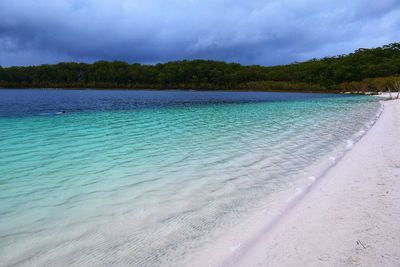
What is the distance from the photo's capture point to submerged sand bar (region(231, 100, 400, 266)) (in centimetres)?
383

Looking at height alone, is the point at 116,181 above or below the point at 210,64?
below

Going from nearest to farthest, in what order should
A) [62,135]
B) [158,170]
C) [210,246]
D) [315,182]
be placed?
[210,246] < [315,182] < [158,170] < [62,135]

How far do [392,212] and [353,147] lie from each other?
7.11 meters

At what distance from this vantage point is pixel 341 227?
470 centimetres

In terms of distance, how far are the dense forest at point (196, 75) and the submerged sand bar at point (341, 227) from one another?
135m

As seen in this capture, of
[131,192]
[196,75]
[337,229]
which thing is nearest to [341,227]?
[337,229]

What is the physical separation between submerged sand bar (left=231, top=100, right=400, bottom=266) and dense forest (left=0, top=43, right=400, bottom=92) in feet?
444

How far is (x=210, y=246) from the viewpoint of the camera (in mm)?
4355

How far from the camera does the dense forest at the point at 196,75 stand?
13900 centimetres

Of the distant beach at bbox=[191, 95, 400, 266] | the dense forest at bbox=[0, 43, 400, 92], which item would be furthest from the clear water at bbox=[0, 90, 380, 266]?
the dense forest at bbox=[0, 43, 400, 92]

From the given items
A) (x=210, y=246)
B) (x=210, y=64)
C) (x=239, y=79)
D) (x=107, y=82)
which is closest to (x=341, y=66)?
(x=239, y=79)

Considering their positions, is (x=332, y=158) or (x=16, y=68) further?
(x=16, y=68)

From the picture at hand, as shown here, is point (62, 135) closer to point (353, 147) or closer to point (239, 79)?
point (353, 147)

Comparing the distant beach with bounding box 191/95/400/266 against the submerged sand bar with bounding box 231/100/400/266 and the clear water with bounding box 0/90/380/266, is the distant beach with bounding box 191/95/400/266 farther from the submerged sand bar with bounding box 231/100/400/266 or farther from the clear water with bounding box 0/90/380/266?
the clear water with bounding box 0/90/380/266
